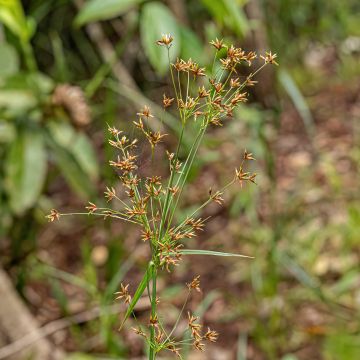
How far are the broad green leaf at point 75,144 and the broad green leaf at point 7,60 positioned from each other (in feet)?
0.60

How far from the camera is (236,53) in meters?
0.60

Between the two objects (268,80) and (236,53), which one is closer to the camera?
(236,53)

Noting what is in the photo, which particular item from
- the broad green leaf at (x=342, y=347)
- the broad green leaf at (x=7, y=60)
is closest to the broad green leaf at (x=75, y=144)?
the broad green leaf at (x=7, y=60)

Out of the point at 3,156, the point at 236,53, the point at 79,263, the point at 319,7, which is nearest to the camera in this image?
the point at 236,53

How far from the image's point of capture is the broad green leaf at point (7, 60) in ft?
5.90

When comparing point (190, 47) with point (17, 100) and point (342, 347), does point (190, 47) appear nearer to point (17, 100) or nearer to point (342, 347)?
point (17, 100)

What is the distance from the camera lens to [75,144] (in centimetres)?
201

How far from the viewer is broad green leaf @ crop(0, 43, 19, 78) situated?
1.80 metres

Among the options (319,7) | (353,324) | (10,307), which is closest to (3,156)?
(10,307)

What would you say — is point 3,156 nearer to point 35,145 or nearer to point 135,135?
point 35,145

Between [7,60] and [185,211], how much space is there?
0.89m

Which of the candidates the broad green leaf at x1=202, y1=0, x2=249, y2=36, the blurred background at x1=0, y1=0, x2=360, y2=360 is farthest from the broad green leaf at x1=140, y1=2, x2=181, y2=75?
the broad green leaf at x1=202, y1=0, x2=249, y2=36

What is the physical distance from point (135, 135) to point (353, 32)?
3.58 metres

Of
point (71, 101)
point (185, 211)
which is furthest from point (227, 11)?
point (185, 211)
